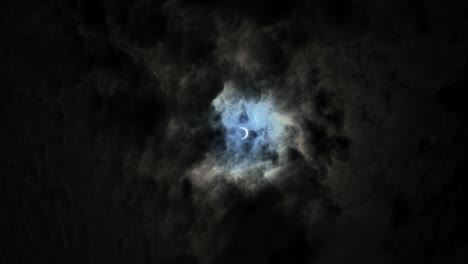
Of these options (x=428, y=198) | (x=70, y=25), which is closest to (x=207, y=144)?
(x=70, y=25)

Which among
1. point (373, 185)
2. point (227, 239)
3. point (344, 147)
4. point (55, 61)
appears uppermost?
point (55, 61)

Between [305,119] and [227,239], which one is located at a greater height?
[305,119]

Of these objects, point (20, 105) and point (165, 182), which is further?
point (20, 105)

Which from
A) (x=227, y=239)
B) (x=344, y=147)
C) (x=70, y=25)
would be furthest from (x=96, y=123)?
(x=344, y=147)

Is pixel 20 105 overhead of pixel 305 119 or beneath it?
overhead

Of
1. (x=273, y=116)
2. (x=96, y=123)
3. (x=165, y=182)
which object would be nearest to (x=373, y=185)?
(x=273, y=116)

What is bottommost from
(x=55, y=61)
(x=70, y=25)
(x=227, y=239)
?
(x=227, y=239)

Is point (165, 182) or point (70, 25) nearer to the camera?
point (165, 182)

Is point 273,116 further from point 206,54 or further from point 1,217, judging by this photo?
point 1,217

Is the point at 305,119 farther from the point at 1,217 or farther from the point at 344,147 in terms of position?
the point at 1,217
